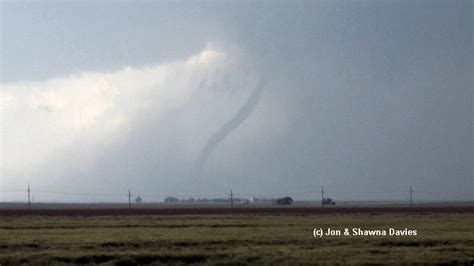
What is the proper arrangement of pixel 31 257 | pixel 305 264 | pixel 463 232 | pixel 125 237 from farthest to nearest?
pixel 463 232 < pixel 125 237 < pixel 31 257 < pixel 305 264

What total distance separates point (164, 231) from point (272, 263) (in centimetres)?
1073

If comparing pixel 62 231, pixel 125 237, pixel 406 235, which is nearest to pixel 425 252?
pixel 406 235

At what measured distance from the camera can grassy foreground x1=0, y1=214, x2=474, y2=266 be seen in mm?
24375

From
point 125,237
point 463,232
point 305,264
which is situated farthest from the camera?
point 463,232

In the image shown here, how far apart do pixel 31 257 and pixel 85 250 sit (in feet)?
6.95

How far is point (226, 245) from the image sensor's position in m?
27.3

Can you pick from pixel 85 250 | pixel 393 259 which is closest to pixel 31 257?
pixel 85 250

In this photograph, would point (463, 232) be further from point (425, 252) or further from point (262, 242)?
point (262, 242)

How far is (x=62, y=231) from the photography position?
3350 cm

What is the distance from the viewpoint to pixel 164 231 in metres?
33.2

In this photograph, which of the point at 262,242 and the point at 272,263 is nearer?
the point at 272,263

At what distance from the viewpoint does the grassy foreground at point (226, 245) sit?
24.4m

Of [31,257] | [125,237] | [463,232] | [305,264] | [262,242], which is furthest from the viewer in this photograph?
[463,232]

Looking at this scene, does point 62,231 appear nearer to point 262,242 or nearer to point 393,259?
point 262,242
